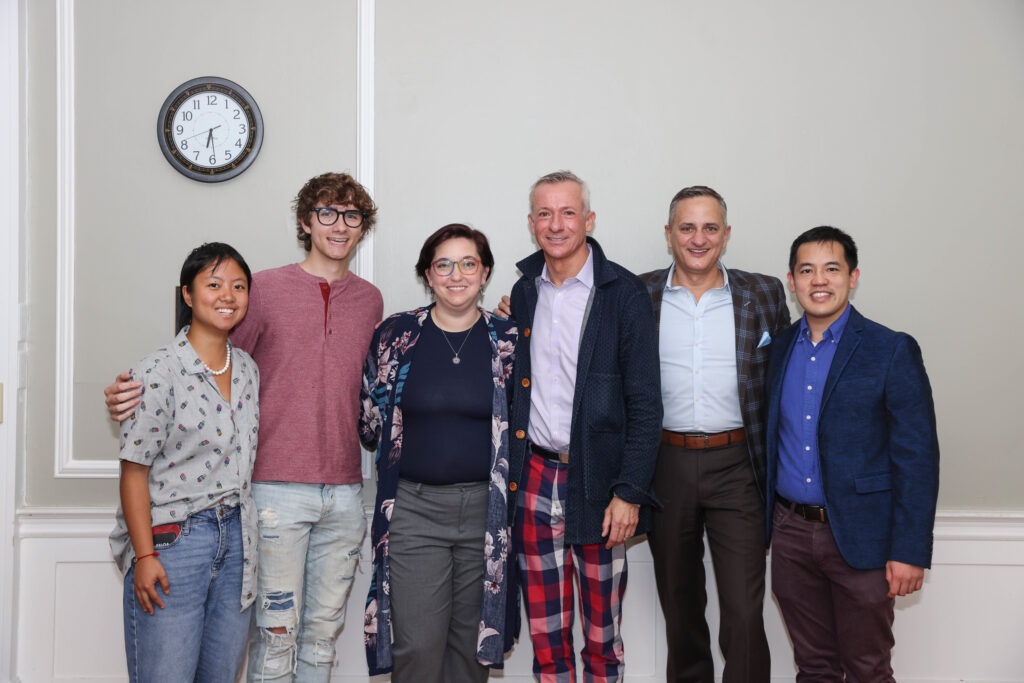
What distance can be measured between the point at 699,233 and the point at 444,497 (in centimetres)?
128

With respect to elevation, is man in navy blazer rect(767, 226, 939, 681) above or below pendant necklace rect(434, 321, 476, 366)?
below

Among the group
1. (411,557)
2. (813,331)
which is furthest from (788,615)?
(411,557)

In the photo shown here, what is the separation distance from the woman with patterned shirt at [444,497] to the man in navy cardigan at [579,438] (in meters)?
0.13

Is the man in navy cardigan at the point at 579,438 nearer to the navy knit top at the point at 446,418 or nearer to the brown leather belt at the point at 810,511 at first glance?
the navy knit top at the point at 446,418

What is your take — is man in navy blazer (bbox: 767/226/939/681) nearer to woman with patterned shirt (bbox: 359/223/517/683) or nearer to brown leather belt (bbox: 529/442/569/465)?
brown leather belt (bbox: 529/442/569/465)

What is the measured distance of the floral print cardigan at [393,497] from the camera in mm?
2039

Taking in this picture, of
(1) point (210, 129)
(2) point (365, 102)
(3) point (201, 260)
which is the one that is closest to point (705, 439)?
(3) point (201, 260)

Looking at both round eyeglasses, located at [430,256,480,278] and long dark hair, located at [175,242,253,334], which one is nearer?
long dark hair, located at [175,242,253,334]

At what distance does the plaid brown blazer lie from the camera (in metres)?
2.24

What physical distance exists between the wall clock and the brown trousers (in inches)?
85.3

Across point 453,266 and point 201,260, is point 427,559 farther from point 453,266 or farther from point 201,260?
point 201,260

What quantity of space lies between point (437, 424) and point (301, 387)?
48 centimetres

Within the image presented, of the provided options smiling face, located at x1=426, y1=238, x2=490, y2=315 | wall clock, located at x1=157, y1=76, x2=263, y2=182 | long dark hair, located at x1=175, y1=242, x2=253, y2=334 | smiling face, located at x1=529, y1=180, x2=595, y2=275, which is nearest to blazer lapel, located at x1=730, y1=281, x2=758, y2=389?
smiling face, located at x1=529, y1=180, x2=595, y2=275

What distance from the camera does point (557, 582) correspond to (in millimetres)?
2156
